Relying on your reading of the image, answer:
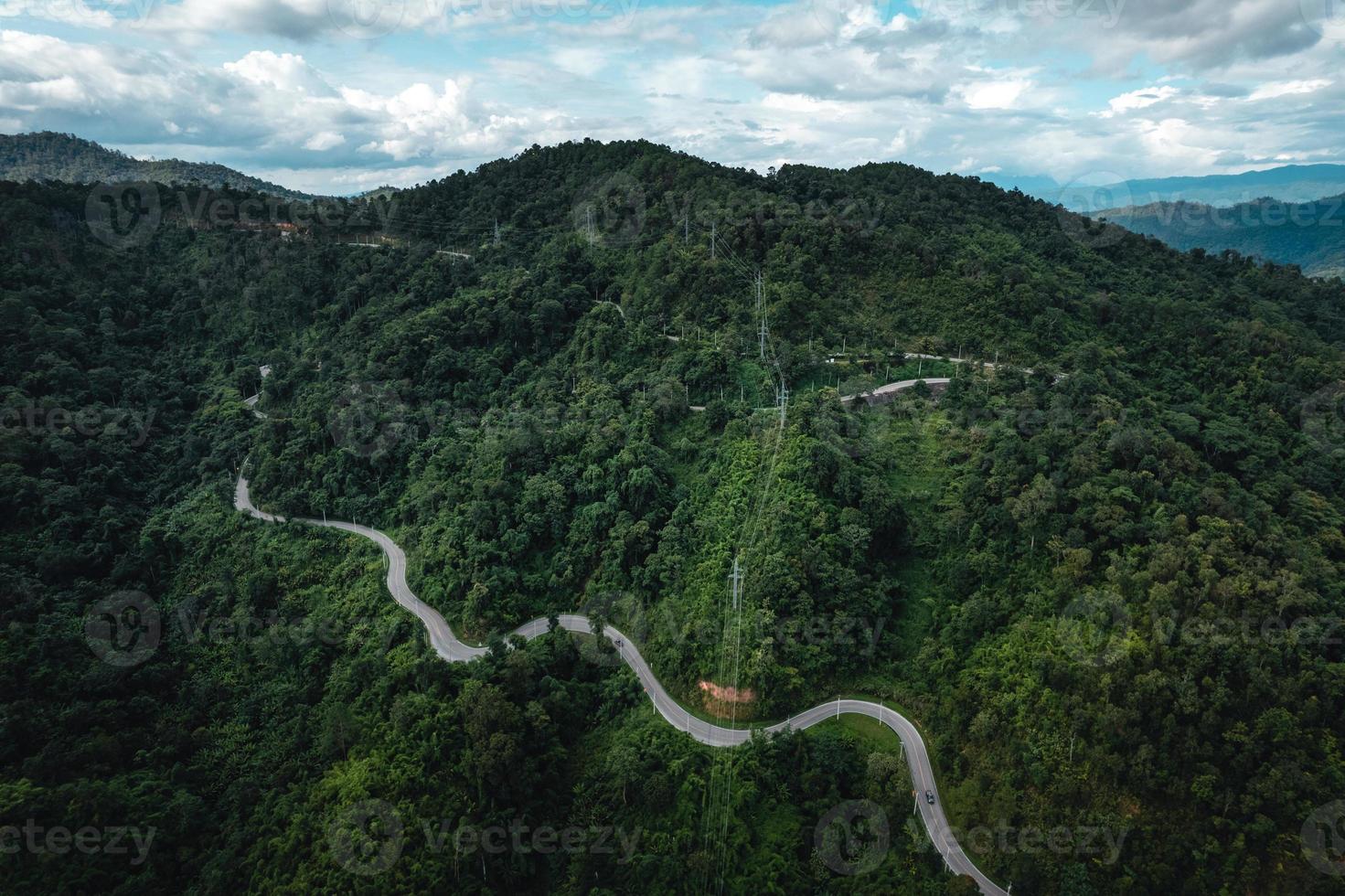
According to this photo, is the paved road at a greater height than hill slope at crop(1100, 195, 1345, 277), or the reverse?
hill slope at crop(1100, 195, 1345, 277)

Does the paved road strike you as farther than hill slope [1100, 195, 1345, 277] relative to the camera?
No

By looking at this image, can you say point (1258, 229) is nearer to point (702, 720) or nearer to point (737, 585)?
point (737, 585)

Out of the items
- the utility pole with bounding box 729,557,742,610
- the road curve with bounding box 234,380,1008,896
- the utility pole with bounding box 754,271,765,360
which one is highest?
the utility pole with bounding box 754,271,765,360

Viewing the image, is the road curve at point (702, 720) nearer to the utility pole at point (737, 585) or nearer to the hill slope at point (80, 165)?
the utility pole at point (737, 585)

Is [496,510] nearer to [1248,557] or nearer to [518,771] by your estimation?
[518,771]

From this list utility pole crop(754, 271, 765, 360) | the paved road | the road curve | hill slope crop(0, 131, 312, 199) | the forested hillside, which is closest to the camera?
the forested hillside

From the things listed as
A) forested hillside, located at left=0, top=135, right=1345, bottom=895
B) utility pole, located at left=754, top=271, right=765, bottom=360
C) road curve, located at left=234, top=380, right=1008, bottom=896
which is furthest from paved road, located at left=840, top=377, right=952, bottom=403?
road curve, located at left=234, top=380, right=1008, bottom=896

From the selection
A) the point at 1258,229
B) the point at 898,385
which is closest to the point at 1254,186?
the point at 1258,229

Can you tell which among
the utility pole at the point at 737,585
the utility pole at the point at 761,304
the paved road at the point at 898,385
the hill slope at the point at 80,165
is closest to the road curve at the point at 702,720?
the utility pole at the point at 737,585

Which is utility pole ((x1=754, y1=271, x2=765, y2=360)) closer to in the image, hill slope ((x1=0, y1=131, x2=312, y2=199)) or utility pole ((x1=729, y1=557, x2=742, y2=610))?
utility pole ((x1=729, y1=557, x2=742, y2=610))
